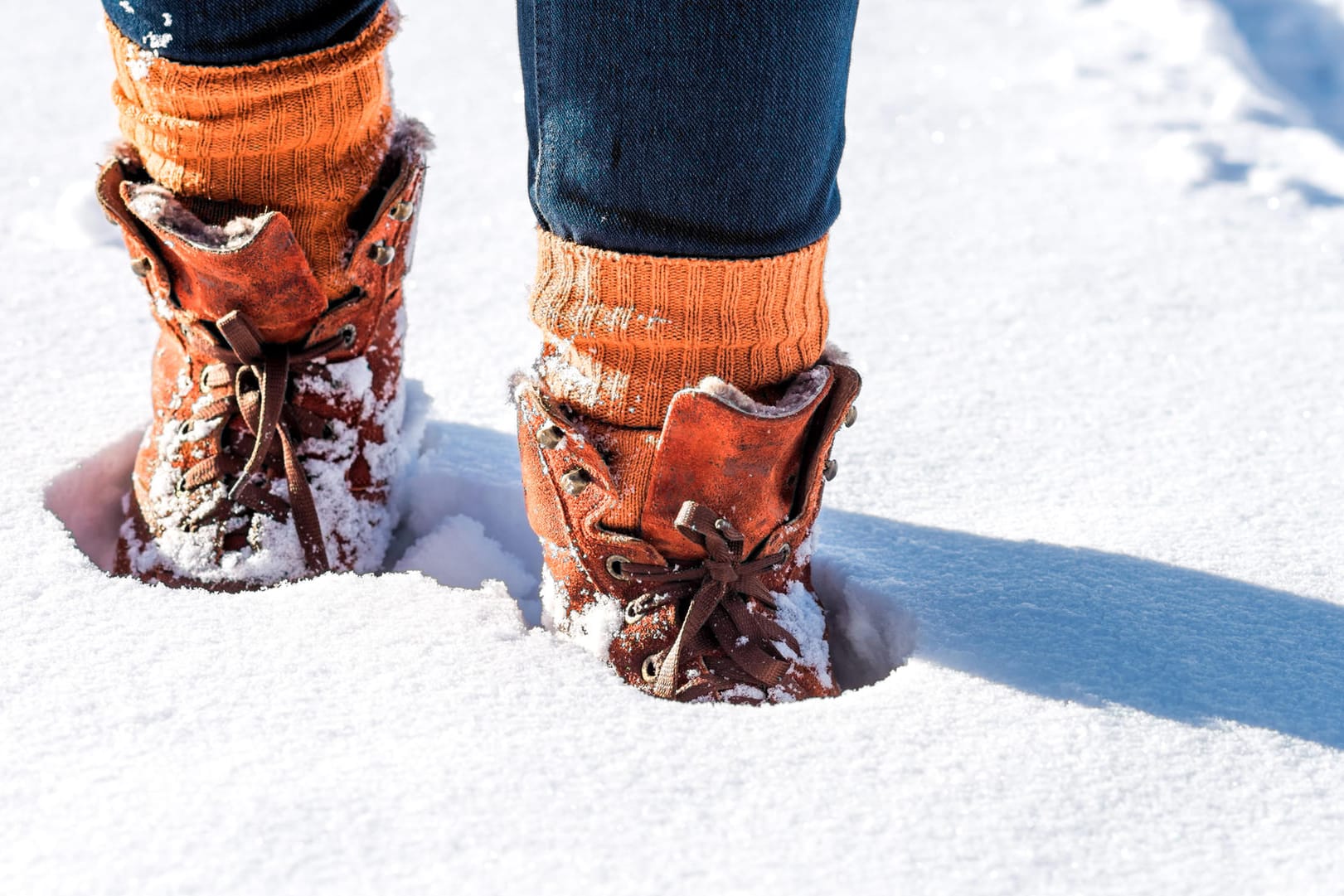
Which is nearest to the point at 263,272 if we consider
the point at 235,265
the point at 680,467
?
the point at 235,265

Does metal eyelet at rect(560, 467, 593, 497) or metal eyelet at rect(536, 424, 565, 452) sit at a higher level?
metal eyelet at rect(536, 424, 565, 452)

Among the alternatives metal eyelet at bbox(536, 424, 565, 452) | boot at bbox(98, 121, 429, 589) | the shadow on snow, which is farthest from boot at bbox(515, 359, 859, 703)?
Result: boot at bbox(98, 121, 429, 589)

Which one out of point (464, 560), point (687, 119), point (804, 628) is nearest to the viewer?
point (687, 119)

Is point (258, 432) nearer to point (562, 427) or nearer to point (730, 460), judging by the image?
point (562, 427)

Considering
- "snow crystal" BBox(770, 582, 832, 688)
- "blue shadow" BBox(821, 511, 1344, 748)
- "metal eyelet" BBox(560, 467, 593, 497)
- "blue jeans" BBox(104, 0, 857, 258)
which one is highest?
"blue jeans" BBox(104, 0, 857, 258)

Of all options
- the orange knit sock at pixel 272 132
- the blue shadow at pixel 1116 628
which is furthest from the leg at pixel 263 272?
the blue shadow at pixel 1116 628

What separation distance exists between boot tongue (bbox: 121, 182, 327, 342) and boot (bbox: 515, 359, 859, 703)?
0.82ft

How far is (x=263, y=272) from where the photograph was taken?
1.11 meters

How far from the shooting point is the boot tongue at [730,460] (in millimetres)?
947

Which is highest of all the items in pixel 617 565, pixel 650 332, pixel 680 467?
pixel 650 332

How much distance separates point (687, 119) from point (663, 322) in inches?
6.0

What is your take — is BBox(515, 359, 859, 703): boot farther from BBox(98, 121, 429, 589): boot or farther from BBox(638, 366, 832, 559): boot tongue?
BBox(98, 121, 429, 589): boot

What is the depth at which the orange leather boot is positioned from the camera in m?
0.94

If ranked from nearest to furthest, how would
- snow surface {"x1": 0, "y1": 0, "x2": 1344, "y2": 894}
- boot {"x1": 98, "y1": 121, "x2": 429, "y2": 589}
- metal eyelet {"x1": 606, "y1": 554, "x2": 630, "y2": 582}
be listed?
snow surface {"x1": 0, "y1": 0, "x2": 1344, "y2": 894}, metal eyelet {"x1": 606, "y1": 554, "x2": 630, "y2": 582}, boot {"x1": 98, "y1": 121, "x2": 429, "y2": 589}
